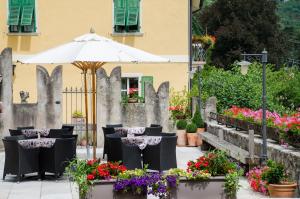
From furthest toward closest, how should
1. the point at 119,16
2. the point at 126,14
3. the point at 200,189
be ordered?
1. the point at 119,16
2. the point at 126,14
3. the point at 200,189

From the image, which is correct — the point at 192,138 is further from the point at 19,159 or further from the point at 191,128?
the point at 19,159

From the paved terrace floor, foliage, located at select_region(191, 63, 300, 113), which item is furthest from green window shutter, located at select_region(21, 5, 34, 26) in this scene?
the paved terrace floor

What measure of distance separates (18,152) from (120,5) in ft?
46.8

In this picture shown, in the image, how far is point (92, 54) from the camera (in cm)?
1536

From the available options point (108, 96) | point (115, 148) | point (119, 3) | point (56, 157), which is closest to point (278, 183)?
point (56, 157)

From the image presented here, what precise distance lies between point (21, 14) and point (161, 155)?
44.9 ft

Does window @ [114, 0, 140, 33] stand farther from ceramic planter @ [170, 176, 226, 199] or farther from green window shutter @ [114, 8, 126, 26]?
ceramic planter @ [170, 176, 226, 199]

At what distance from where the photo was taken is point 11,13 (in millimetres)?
27906

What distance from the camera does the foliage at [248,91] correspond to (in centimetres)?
2519

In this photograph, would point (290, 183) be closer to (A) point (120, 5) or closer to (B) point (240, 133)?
(B) point (240, 133)

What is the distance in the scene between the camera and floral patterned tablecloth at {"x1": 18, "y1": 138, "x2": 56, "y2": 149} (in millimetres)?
15000

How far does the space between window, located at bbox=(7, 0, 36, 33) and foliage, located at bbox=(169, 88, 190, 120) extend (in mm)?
5817

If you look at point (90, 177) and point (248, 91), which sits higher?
point (248, 91)

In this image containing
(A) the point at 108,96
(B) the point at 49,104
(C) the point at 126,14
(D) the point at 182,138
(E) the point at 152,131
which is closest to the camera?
(E) the point at 152,131
